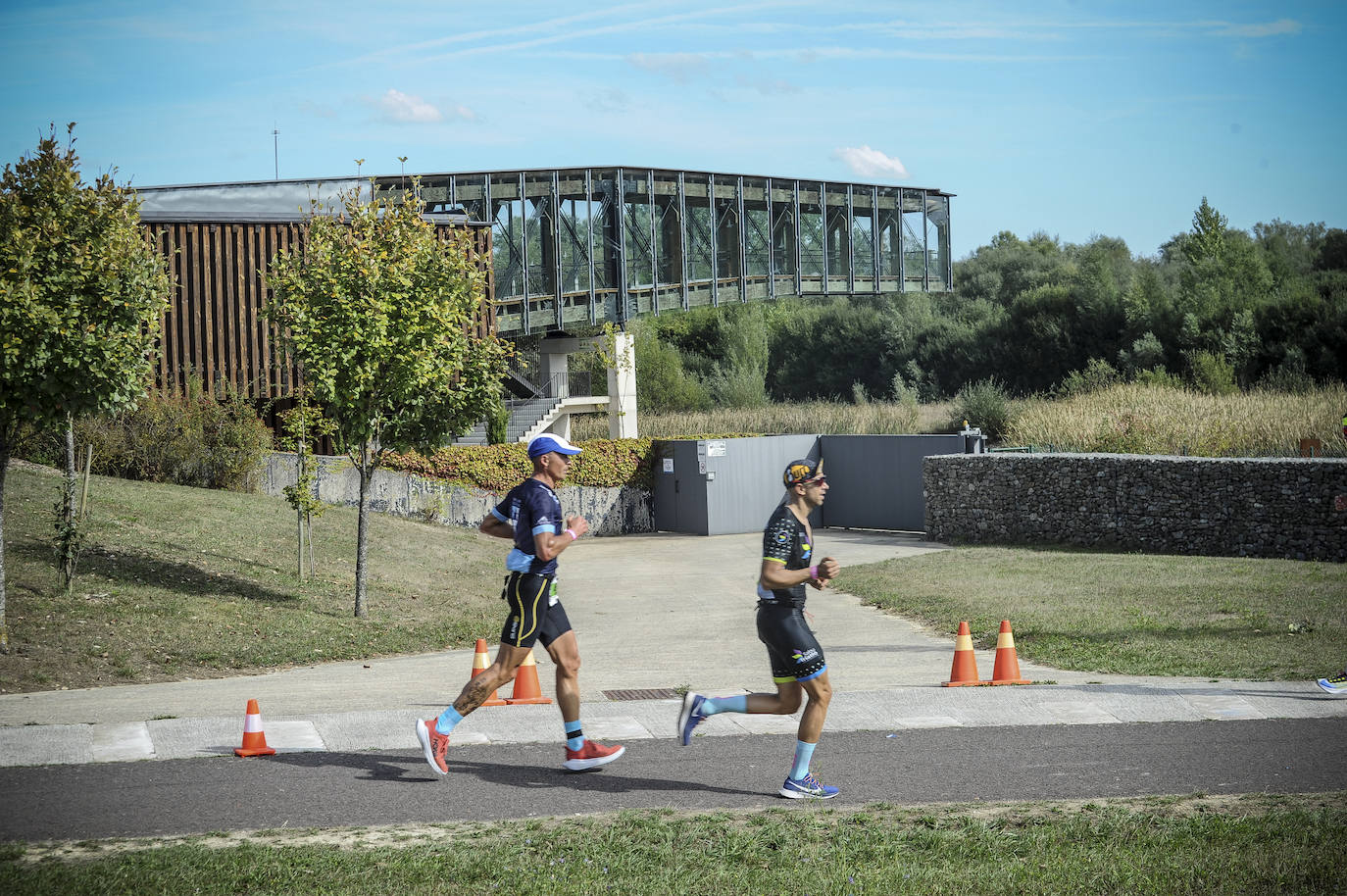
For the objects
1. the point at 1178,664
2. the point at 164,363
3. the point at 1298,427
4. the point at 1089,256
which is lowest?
Answer: the point at 1178,664

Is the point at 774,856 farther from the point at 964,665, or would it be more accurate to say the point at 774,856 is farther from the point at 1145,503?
the point at 1145,503

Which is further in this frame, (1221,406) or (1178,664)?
(1221,406)

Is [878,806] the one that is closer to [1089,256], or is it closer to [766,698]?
[766,698]

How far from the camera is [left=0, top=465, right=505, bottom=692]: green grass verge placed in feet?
38.9

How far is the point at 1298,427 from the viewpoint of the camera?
78.8ft

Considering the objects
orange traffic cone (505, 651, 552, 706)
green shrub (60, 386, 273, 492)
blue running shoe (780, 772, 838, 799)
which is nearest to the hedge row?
green shrub (60, 386, 273, 492)

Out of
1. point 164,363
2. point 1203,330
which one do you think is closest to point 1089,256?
point 1203,330

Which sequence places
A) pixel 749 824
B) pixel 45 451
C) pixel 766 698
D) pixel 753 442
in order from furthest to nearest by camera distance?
1. pixel 753 442
2. pixel 45 451
3. pixel 766 698
4. pixel 749 824

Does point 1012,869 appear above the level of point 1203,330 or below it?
below

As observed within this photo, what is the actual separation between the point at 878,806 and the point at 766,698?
87 cm

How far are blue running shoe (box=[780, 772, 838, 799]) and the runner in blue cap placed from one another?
47.5 inches

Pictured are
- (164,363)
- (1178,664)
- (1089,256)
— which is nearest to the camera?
(1178,664)

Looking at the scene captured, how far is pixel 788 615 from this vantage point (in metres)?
6.63

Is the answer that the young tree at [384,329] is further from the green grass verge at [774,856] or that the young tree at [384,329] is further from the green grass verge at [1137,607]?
the green grass verge at [774,856]
